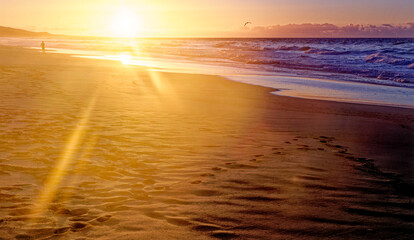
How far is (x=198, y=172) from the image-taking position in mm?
4777

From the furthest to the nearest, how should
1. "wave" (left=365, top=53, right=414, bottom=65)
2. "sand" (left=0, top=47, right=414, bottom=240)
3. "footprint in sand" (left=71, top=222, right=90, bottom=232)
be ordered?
"wave" (left=365, top=53, right=414, bottom=65), "sand" (left=0, top=47, right=414, bottom=240), "footprint in sand" (left=71, top=222, right=90, bottom=232)

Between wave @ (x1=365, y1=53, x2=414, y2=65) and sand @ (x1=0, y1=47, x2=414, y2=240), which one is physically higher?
wave @ (x1=365, y1=53, x2=414, y2=65)

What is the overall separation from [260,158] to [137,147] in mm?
1985

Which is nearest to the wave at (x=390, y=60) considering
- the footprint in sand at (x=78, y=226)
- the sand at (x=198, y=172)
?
the sand at (x=198, y=172)

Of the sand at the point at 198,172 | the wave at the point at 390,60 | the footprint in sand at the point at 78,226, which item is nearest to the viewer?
the footprint in sand at the point at 78,226

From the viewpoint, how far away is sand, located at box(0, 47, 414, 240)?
3307mm

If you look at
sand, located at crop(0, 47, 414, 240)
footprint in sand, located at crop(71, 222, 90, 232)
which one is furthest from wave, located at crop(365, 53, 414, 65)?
footprint in sand, located at crop(71, 222, 90, 232)

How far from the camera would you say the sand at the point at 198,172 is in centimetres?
331

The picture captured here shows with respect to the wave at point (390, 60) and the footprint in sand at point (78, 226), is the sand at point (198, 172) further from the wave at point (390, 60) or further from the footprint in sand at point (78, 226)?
the wave at point (390, 60)

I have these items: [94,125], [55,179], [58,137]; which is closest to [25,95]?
[94,125]

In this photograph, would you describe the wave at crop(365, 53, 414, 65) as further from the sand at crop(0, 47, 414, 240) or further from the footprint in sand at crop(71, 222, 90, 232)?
the footprint in sand at crop(71, 222, 90, 232)

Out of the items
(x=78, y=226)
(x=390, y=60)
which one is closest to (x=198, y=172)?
(x=78, y=226)

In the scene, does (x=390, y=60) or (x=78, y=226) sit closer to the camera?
(x=78, y=226)

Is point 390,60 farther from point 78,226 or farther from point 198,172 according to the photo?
point 78,226
